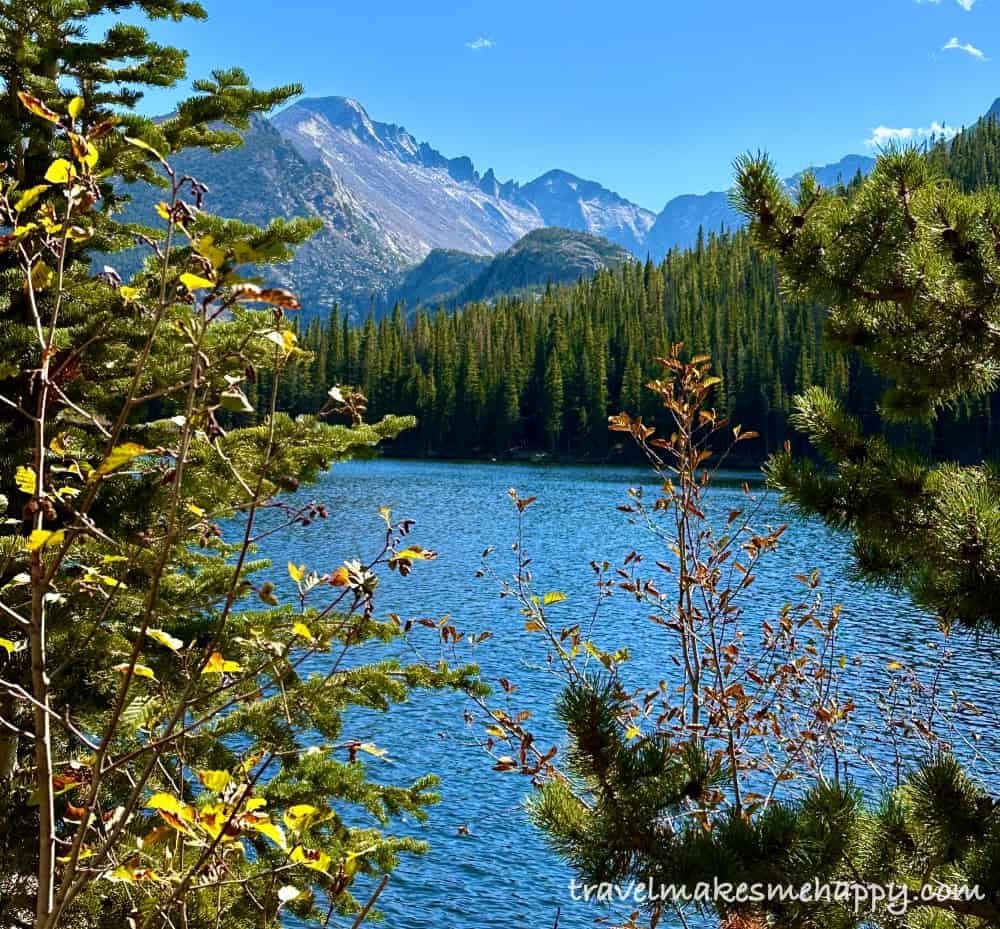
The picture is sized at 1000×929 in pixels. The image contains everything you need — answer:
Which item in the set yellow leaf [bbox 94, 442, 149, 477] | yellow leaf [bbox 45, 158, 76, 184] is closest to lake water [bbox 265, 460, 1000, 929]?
yellow leaf [bbox 94, 442, 149, 477]

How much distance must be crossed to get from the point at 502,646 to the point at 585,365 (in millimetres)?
73706

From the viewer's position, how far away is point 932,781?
278 cm

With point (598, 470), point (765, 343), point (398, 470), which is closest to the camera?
point (398, 470)

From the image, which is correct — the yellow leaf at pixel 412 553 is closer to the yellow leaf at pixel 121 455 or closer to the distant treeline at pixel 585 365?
the yellow leaf at pixel 121 455

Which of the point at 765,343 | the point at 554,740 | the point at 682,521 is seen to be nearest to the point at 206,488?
the point at 682,521

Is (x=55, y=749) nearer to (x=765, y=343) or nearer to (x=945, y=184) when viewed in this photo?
(x=945, y=184)

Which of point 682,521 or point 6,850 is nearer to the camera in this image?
point 6,850

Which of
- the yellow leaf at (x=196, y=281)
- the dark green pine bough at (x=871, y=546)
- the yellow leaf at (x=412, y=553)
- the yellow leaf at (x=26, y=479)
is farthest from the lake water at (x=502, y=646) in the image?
the yellow leaf at (x=196, y=281)

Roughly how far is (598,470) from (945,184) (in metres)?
73.4

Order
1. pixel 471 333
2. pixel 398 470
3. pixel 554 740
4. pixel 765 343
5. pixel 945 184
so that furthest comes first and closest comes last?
pixel 471 333 < pixel 765 343 < pixel 398 470 < pixel 554 740 < pixel 945 184

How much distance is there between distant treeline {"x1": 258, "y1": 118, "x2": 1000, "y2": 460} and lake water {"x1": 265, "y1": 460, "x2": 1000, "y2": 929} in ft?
130

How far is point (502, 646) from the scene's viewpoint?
715 inches

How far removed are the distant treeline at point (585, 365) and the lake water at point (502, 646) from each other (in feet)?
130

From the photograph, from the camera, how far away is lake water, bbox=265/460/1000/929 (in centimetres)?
956
